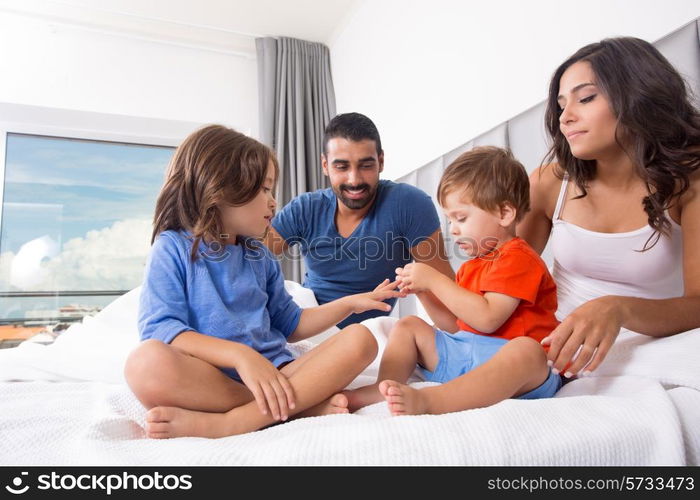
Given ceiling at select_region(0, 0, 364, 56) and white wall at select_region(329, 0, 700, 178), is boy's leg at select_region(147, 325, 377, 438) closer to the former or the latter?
white wall at select_region(329, 0, 700, 178)

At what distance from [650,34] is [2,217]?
4.01 m

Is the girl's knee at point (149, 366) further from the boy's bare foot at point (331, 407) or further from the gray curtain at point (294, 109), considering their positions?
the gray curtain at point (294, 109)

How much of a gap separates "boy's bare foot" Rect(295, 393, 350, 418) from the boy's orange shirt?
361 millimetres

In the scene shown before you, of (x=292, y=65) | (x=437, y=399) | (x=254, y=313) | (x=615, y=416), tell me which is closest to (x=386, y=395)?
(x=437, y=399)

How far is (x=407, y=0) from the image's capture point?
2674mm

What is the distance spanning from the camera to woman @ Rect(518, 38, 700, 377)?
991 millimetres

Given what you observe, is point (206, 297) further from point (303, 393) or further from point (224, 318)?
point (303, 393)

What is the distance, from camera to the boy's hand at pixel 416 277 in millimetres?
1119

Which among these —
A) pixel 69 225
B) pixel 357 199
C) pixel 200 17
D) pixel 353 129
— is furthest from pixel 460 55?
pixel 69 225

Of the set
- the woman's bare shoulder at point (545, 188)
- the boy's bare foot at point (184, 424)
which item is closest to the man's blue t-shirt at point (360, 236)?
the woman's bare shoulder at point (545, 188)

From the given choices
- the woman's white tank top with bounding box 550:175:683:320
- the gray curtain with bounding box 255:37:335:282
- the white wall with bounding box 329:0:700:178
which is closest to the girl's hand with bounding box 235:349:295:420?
the woman's white tank top with bounding box 550:175:683:320

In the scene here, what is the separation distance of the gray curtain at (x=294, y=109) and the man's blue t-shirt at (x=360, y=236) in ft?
5.29

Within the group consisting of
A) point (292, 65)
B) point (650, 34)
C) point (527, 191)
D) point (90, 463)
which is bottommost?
point (90, 463)

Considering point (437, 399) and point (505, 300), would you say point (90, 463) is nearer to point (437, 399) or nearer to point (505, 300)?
point (437, 399)
